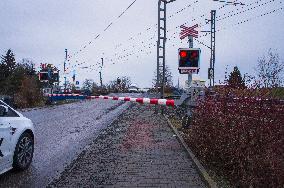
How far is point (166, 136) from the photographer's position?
42.8 ft

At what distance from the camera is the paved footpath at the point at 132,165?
7.27 metres

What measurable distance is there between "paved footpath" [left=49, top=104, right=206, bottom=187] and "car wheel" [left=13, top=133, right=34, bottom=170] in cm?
78

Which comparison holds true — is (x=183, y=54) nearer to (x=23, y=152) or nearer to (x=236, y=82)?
(x=236, y=82)

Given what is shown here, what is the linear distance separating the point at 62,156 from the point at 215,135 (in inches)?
143

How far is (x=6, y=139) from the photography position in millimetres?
7203

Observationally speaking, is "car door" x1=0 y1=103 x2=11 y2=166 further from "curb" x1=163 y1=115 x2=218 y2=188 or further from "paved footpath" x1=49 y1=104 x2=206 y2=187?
"curb" x1=163 y1=115 x2=218 y2=188

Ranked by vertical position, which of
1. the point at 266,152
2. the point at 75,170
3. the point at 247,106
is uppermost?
the point at 247,106

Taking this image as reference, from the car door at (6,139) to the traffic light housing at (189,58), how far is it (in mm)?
7228

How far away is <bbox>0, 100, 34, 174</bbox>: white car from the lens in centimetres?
714

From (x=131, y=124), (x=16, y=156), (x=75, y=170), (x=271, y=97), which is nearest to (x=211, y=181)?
(x=271, y=97)

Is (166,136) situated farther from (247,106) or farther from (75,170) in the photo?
(247,106)

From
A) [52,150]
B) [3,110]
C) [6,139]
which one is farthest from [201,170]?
[52,150]

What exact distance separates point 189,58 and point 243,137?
6.93m

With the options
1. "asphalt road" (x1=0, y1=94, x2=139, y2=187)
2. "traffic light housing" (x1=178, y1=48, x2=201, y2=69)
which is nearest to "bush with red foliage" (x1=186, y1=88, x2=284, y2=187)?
"asphalt road" (x1=0, y1=94, x2=139, y2=187)
